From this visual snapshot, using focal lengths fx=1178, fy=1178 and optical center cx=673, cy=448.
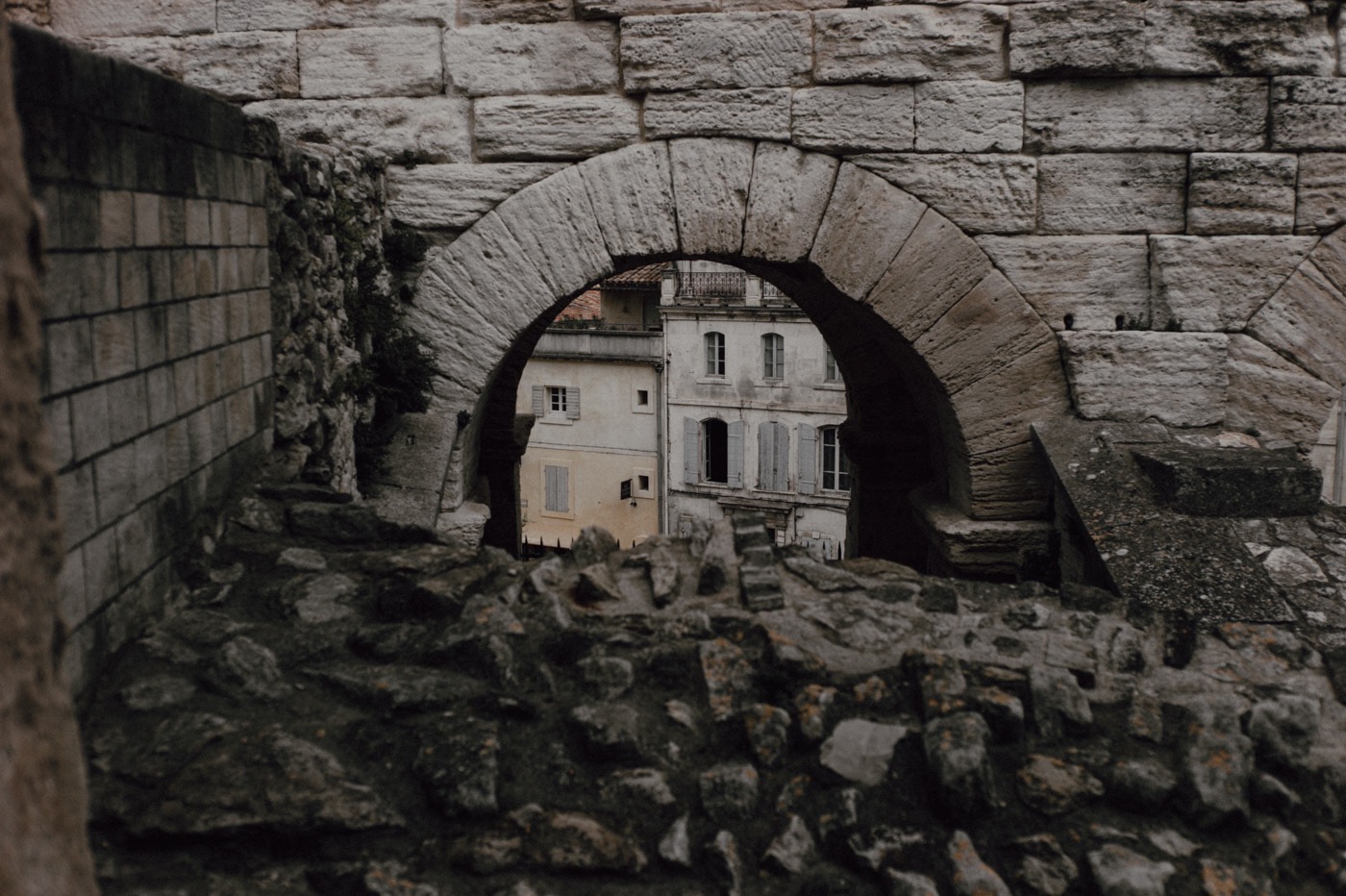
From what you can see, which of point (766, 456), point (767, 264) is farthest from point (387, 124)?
point (766, 456)

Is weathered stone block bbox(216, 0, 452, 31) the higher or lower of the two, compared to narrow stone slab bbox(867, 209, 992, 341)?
higher

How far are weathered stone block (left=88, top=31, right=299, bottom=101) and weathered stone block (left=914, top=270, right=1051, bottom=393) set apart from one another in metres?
2.96

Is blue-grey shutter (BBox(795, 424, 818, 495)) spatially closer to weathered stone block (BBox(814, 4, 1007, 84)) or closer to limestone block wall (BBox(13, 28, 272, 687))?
weathered stone block (BBox(814, 4, 1007, 84))

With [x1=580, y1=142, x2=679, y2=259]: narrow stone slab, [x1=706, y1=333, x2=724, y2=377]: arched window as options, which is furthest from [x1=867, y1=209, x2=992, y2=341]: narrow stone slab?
[x1=706, y1=333, x2=724, y2=377]: arched window

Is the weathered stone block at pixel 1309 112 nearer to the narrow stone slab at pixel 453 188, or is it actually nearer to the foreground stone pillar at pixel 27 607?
the narrow stone slab at pixel 453 188

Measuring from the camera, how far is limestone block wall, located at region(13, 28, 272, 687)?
7.25 ft

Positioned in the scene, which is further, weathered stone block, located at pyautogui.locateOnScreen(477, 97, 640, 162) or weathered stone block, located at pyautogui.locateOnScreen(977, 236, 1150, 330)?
weathered stone block, located at pyautogui.locateOnScreen(477, 97, 640, 162)

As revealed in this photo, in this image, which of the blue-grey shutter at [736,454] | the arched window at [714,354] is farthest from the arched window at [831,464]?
the arched window at [714,354]

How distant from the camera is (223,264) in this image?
3.14m

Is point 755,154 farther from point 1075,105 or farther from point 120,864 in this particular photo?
point 120,864

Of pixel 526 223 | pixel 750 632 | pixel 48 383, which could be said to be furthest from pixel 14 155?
pixel 526 223

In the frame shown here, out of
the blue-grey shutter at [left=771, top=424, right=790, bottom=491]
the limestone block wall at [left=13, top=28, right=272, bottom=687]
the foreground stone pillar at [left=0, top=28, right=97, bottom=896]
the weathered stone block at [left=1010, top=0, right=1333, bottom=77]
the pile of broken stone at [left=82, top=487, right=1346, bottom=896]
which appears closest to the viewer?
the foreground stone pillar at [left=0, top=28, right=97, bottom=896]

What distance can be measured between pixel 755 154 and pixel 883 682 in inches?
111

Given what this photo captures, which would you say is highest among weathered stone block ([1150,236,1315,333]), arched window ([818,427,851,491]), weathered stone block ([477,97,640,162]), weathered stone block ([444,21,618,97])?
weathered stone block ([444,21,618,97])
